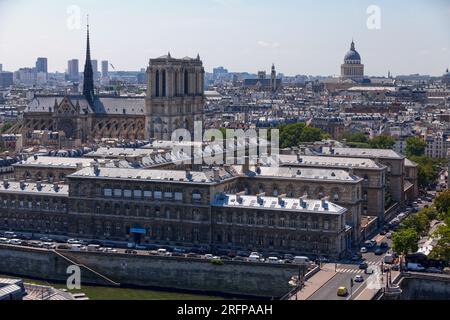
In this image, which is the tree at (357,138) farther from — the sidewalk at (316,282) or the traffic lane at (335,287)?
the traffic lane at (335,287)

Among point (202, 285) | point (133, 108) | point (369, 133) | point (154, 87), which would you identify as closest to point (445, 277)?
point (202, 285)

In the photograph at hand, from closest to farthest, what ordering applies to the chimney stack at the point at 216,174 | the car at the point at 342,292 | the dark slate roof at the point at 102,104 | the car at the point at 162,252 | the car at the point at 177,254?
the car at the point at 342,292 → the car at the point at 177,254 → the car at the point at 162,252 → the chimney stack at the point at 216,174 → the dark slate roof at the point at 102,104

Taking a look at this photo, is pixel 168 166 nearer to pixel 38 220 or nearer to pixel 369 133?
pixel 38 220

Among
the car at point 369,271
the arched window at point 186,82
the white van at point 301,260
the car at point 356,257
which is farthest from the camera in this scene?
the arched window at point 186,82

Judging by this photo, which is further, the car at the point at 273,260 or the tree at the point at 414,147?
the tree at the point at 414,147

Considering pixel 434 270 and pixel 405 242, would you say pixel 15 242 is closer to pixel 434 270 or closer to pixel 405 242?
pixel 405 242

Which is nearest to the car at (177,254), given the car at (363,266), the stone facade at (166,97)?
the car at (363,266)
